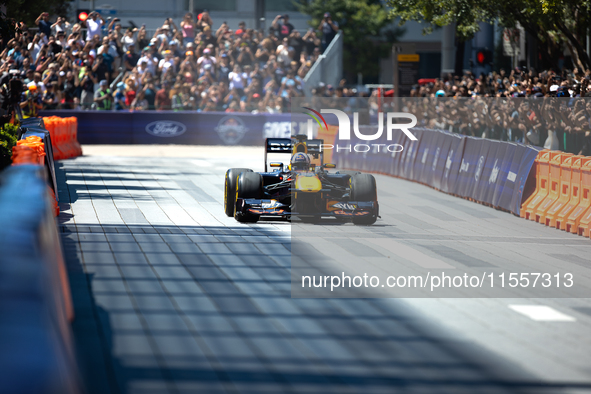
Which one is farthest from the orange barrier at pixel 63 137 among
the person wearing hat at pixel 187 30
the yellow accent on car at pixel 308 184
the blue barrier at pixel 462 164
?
the yellow accent on car at pixel 308 184

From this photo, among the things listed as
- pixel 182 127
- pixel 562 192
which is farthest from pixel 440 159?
pixel 182 127

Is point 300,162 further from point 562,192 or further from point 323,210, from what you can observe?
point 562,192

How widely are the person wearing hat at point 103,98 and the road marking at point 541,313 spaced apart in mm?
25737

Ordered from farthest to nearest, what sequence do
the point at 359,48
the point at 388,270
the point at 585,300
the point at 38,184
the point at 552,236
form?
the point at 359,48, the point at 552,236, the point at 388,270, the point at 585,300, the point at 38,184

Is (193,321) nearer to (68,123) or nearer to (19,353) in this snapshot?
(19,353)

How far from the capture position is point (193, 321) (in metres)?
6.93

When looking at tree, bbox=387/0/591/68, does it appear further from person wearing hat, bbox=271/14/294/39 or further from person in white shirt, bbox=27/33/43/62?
person in white shirt, bbox=27/33/43/62

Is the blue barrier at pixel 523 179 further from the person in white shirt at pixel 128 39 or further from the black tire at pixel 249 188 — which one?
the person in white shirt at pixel 128 39

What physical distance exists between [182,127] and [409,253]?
2248 centimetres

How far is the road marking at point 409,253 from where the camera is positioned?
980 cm

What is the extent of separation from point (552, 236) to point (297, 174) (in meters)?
3.83

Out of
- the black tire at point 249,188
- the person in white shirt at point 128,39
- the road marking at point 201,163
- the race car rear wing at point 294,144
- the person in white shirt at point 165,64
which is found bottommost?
the road marking at point 201,163

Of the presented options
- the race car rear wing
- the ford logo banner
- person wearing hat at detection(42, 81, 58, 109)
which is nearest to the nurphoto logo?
the ford logo banner

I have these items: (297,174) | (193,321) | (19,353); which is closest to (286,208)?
(297,174)
